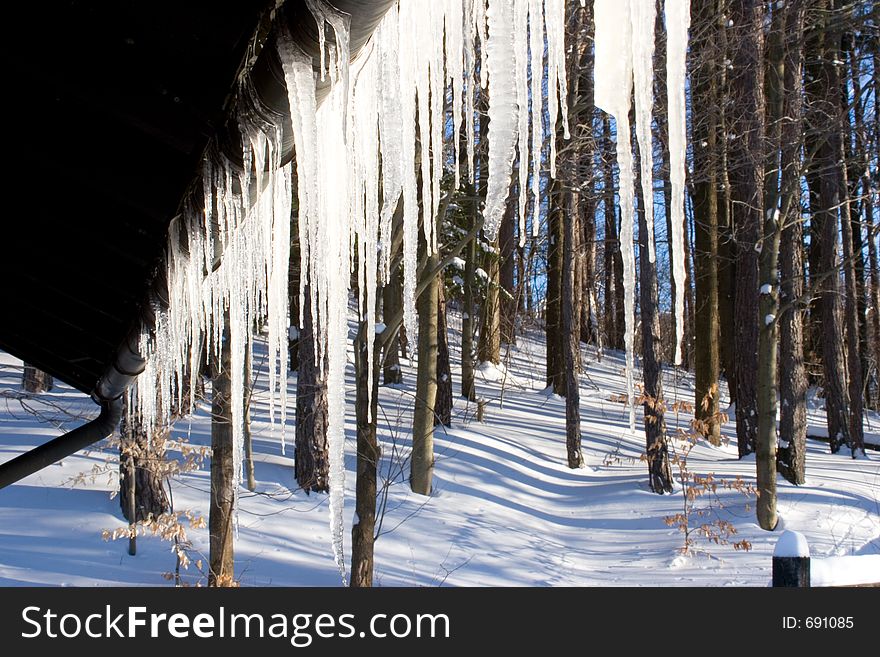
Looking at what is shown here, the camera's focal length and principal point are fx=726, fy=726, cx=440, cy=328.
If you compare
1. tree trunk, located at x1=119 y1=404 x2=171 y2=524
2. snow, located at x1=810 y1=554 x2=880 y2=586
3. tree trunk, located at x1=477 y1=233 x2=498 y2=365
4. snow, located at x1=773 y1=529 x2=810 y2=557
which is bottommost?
tree trunk, located at x1=119 y1=404 x2=171 y2=524

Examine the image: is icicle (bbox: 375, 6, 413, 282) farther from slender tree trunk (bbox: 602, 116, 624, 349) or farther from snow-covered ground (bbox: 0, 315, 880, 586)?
slender tree trunk (bbox: 602, 116, 624, 349)

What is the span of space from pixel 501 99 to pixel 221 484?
331 inches

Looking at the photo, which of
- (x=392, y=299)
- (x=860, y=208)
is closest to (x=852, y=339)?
(x=860, y=208)

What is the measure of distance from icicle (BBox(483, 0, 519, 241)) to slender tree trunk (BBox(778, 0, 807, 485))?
9806 millimetres

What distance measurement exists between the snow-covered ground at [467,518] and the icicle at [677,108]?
8.08m

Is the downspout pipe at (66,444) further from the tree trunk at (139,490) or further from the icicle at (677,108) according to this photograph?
the tree trunk at (139,490)

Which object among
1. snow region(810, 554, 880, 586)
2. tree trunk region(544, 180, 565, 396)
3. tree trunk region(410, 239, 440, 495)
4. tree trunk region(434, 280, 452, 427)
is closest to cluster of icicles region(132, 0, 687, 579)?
snow region(810, 554, 880, 586)

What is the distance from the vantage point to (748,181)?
39.7 feet

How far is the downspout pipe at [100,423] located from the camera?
116 inches

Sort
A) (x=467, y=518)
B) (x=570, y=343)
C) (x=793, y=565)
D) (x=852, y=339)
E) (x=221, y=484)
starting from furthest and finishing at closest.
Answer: (x=852, y=339) → (x=570, y=343) → (x=467, y=518) → (x=221, y=484) → (x=793, y=565)

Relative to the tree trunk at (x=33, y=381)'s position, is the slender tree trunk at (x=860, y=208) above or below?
above

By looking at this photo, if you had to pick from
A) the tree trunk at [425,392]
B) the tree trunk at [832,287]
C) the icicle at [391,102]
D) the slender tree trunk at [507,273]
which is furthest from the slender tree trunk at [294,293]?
the tree trunk at [832,287]

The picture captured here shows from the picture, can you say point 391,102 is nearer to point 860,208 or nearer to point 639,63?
point 639,63

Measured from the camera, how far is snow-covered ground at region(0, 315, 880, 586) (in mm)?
9320
